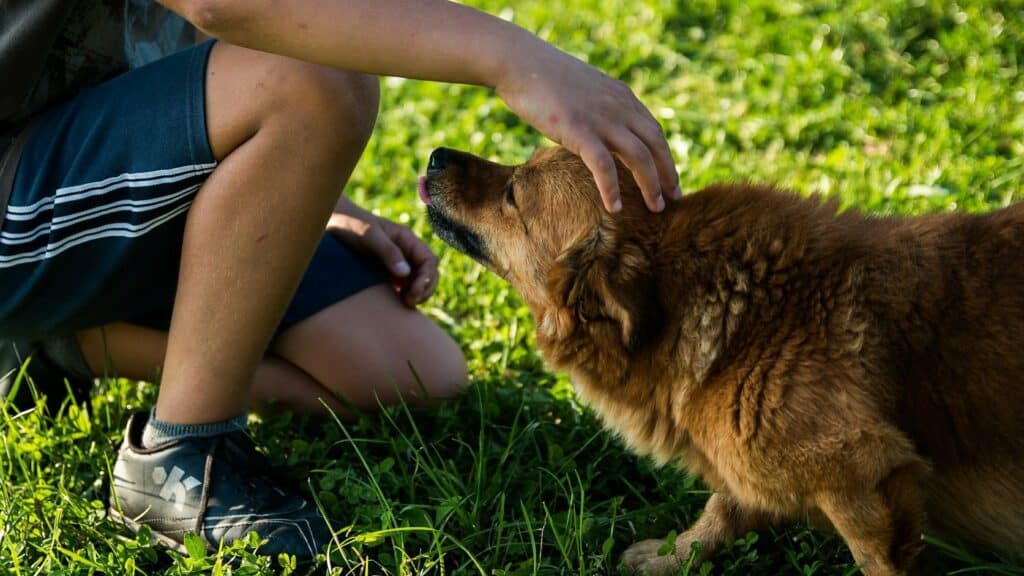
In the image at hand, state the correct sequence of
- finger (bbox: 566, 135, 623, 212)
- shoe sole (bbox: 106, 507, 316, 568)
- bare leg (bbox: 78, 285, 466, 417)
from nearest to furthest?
1. finger (bbox: 566, 135, 623, 212)
2. shoe sole (bbox: 106, 507, 316, 568)
3. bare leg (bbox: 78, 285, 466, 417)

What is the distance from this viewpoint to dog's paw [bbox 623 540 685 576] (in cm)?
275

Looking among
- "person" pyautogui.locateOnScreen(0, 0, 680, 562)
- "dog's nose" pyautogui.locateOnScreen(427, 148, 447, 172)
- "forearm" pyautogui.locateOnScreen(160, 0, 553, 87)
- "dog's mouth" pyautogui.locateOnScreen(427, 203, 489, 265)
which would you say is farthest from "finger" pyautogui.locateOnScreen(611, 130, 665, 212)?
"dog's nose" pyautogui.locateOnScreen(427, 148, 447, 172)

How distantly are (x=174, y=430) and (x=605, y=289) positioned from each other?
122 centimetres

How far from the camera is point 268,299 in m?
2.79

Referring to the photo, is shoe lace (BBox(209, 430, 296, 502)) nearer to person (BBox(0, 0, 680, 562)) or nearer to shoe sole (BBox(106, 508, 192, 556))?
person (BBox(0, 0, 680, 562))

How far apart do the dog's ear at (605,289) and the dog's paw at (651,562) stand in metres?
0.58

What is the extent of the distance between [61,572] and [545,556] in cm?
117

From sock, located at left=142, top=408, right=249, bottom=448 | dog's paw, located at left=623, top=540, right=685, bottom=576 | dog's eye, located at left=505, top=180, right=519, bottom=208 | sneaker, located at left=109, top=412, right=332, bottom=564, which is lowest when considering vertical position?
sneaker, located at left=109, top=412, right=332, bottom=564

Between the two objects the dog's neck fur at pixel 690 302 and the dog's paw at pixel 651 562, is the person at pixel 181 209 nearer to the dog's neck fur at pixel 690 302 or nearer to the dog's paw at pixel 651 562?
the dog's neck fur at pixel 690 302

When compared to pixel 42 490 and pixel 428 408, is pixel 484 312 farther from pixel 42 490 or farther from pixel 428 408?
pixel 42 490

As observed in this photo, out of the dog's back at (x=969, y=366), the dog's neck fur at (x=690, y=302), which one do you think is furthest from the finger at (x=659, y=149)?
the dog's back at (x=969, y=366)

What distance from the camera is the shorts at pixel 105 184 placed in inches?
106

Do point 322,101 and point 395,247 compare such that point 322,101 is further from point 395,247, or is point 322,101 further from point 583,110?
point 395,247

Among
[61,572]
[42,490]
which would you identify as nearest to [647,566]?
[61,572]
